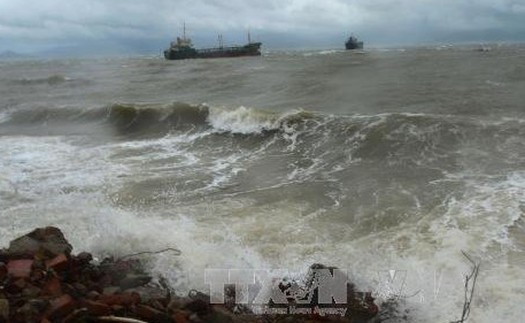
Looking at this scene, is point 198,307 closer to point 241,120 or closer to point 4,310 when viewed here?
point 4,310

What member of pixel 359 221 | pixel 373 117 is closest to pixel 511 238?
pixel 359 221

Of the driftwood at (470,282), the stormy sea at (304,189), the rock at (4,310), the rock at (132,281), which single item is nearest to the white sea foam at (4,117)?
the stormy sea at (304,189)

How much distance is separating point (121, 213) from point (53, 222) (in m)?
0.90

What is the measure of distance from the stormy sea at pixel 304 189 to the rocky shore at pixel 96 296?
523 mm

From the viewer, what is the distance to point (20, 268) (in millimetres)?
5008

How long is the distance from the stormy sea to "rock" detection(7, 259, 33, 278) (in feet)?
3.84

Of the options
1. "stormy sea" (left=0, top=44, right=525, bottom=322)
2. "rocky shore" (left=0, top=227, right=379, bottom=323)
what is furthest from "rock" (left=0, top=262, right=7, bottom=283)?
"stormy sea" (left=0, top=44, right=525, bottom=322)

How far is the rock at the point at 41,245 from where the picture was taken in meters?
5.43

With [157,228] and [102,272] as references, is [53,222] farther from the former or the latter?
[102,272]

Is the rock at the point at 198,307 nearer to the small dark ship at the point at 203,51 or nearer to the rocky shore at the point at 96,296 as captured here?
the rocky shore at the point at 96,296

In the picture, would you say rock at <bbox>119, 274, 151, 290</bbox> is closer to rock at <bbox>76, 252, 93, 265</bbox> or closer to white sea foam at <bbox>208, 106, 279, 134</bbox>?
rock at <bbox>76, 252, 93, 265</bbox>

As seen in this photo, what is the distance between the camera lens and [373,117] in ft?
46.8

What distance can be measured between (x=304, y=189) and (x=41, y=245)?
4719mm

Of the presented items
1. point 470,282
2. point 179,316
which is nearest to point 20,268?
point 179,316
